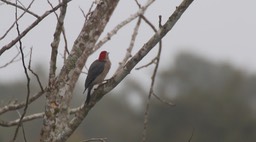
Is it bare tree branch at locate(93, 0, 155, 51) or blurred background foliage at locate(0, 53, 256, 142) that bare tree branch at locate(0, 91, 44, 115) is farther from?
blurred background foliage at locate(0, 53, 256, 142)

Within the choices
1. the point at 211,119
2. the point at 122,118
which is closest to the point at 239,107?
the point at 211,119

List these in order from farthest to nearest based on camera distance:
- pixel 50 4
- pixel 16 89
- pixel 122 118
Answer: pixel 16 89 < pixel 122 118 < pixel 50 4

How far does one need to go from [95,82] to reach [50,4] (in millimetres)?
2516

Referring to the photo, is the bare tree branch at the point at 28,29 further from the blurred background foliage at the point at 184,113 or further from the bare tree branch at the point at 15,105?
the blurred background foliage at the point at 184,113

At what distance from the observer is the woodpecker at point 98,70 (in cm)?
801

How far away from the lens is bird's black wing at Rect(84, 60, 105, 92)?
8042 mm

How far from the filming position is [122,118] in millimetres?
47812

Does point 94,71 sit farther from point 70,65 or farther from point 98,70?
point 70,65

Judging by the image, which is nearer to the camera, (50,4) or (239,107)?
(50,4)

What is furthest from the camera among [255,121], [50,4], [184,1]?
[255,121]

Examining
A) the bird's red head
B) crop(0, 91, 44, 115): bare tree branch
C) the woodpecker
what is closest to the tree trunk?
crop(0, 91, 44, 115): bare tree branch

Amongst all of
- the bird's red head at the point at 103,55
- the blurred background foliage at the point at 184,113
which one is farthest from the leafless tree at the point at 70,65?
the blurred background foliage at the point at 184,113

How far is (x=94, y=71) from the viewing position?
8.30 meters

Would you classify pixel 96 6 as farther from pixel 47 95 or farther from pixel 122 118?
pixel 122 118
